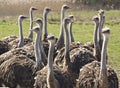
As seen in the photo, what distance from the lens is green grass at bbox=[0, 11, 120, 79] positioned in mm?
13730

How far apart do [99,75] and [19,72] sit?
162 centimetres

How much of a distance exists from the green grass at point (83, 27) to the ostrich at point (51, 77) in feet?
14.6

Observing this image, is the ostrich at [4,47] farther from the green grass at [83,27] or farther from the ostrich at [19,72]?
the green grass at [83,27]

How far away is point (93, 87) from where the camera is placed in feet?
21.7

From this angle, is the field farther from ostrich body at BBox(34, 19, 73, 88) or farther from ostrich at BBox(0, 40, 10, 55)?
ostrich body at BBox(34, 19, 73, 88)

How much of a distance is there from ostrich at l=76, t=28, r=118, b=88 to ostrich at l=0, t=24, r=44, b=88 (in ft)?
3.06

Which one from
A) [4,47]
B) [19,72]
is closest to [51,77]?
[19,72]

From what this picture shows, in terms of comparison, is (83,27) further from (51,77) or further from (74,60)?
(51,77)

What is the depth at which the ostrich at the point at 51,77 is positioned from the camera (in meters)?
6.67

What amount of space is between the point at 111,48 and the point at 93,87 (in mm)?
6770

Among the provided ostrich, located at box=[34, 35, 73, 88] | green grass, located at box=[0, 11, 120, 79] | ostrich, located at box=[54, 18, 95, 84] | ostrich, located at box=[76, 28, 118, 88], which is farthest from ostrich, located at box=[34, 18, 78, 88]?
green grass, located at box=[0, 11, 120, 79]

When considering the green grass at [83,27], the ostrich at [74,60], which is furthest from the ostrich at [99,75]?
the green grass at [83,27]

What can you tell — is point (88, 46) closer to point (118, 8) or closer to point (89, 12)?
point (89, 12)

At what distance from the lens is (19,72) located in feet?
24.7
